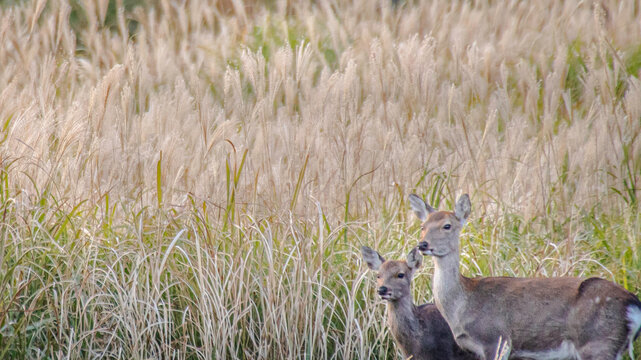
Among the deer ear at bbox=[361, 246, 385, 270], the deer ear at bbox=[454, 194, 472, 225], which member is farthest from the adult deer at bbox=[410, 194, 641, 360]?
the deer ear at bbox=[361, 246, 385, 270]

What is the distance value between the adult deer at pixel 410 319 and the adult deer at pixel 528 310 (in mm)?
191

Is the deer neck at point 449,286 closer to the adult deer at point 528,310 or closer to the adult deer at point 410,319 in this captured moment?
the adult deer at point 528,310

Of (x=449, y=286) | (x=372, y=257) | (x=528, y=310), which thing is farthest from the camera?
(x=372, y=257)

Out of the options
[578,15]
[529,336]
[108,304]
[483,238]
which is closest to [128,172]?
[108,304]

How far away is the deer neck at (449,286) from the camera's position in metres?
4.79

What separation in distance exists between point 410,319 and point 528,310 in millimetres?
685

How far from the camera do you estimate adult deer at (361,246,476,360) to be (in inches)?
193

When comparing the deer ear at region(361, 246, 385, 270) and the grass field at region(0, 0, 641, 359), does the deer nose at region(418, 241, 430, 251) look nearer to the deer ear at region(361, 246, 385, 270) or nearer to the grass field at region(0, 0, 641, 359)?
the deer ear at region(361, 246, 385, 270)

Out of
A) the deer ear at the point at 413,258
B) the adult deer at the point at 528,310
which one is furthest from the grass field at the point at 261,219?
the adult deer at the point at 528,310

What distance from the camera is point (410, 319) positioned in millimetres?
4980

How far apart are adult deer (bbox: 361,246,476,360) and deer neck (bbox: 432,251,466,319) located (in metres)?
0.18

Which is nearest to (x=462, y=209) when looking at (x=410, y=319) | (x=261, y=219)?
(x=410, y=319)

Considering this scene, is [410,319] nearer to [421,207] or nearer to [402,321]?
[402,321]

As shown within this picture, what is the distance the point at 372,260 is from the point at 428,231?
466 mm
